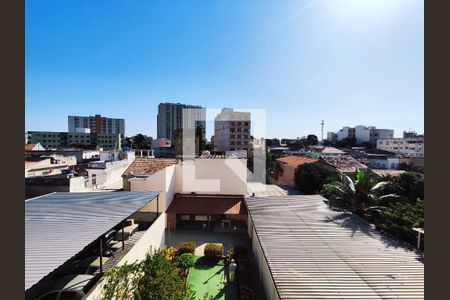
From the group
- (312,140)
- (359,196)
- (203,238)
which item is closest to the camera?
(359,196)

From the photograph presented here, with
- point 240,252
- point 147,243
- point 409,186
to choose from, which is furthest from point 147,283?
point 409,186

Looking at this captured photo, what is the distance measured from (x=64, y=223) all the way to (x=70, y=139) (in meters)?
100

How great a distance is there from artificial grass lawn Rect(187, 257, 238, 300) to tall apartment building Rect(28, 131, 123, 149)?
80169 mm

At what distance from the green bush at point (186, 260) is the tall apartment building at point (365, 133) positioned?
102m

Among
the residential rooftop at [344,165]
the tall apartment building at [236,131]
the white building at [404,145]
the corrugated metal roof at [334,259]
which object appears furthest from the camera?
the white building at [404,145]

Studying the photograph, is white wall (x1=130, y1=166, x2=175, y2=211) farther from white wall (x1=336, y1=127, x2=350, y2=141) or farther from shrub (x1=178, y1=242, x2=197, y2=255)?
white wall (x1=336, y1=127, x2=350, y2=141)

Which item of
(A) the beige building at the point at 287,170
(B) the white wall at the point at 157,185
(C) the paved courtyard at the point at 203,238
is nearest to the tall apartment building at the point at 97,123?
(A) the beige building at the point at 287,170

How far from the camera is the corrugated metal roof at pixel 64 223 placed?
5.12 m

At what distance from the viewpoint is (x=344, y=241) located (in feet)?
30.1

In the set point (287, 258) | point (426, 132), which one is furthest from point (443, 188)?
point (287, 258)

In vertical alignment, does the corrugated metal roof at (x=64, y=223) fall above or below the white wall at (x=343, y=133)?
below

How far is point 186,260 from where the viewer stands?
41.0 feet

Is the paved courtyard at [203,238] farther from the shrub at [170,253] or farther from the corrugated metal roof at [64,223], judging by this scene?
the corrugated metal roof at [64,223]

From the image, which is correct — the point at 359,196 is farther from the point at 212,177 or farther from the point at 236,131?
the point at 236,131
